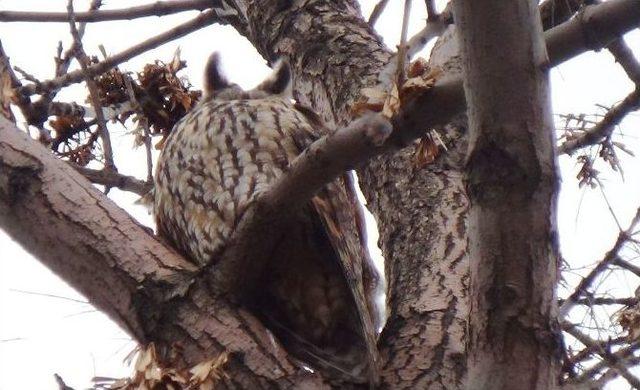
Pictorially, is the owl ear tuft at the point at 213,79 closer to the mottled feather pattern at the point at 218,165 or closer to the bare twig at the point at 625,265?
the mottled feather pattern at the point at 218,165

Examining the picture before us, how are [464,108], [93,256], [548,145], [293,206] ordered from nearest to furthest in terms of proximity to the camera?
[548,145] → [464,108] → [293,206] → [93,256]

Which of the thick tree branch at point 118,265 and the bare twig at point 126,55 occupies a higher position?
the bare twig at point 126,55

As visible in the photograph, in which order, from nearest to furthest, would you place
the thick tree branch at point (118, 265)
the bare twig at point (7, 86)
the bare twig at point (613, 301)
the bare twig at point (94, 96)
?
the thick tree branch at point (118, 265)
the bare twig at point (7, 86)
the bare twig at point (94, 96)
the bare twig at point (613, 301)

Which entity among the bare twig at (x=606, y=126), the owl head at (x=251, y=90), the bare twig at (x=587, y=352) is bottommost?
the bare twig at (x=587, y=352)

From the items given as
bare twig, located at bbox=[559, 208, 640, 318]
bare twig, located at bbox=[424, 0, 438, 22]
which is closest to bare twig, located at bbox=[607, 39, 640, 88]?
bare twig, located at bbox=[559, 208, 640, 318]

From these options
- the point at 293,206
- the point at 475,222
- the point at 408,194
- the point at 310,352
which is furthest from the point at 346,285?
the point at 475,222

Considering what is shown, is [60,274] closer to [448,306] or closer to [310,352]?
[310,352]

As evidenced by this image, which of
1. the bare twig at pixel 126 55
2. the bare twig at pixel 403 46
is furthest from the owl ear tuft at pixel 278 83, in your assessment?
the bare twig at pixel 403 46
